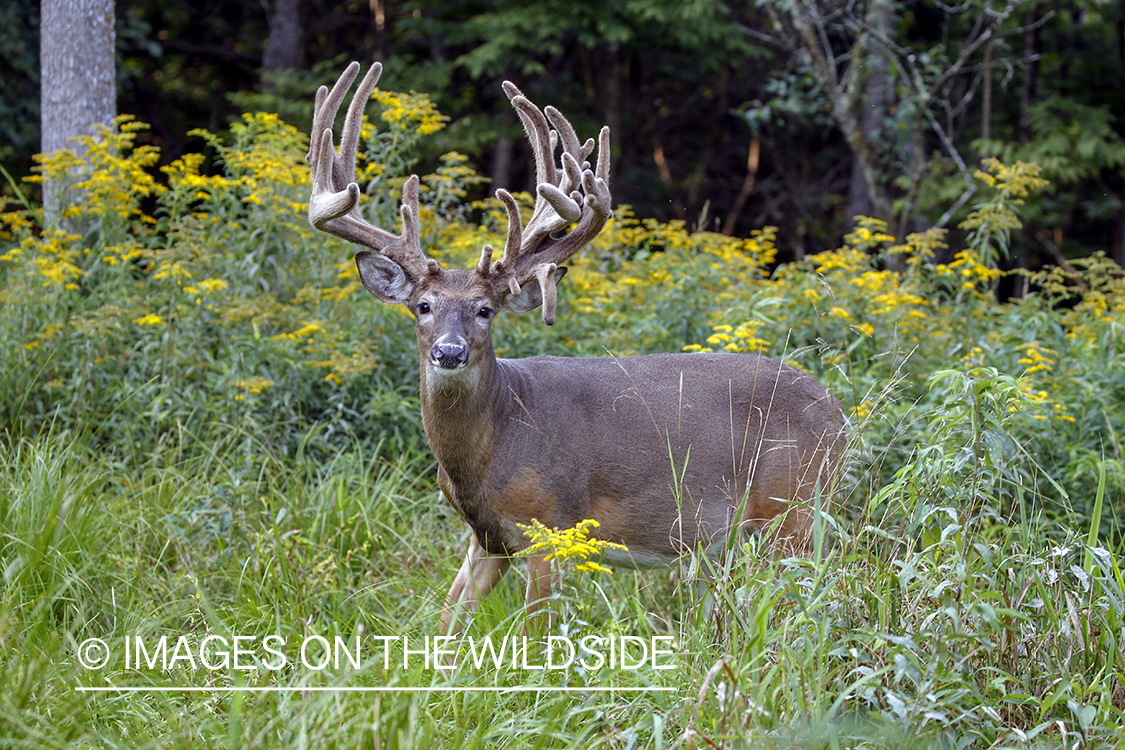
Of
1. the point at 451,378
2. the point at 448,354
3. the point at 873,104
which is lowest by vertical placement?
the point at 451,378

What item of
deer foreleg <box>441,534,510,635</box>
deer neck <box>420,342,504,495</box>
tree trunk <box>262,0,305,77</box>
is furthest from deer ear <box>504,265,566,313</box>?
tree trunk <box>262,0,305,77</box>

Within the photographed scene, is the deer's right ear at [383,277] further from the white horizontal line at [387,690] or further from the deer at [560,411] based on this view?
the white horizontal line at [387,690]

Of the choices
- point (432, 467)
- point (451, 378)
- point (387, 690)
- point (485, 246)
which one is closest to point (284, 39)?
point (432, 467)

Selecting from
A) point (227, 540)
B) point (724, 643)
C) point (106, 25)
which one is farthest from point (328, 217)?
point (106, 25)

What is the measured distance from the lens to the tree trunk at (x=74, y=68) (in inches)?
303

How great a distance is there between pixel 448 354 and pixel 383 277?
2.23 feet

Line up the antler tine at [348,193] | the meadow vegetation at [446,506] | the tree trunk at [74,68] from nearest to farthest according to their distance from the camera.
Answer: the meadow vegetation at [446,506]
the antler tine at [348,193]
the tree trunk at [74,68]

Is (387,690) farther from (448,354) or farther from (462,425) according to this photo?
(462,425)

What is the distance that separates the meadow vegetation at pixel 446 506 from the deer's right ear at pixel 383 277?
3.33 ft

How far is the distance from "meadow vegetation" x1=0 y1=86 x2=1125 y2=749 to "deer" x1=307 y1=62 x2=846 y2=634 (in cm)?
26


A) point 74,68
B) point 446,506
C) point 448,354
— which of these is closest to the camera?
point 448,354

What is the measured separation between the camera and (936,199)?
42.7ft

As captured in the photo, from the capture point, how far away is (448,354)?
399 centimetres

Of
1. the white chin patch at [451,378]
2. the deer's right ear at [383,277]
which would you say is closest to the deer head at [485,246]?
the deer's right ear at [383,277]
